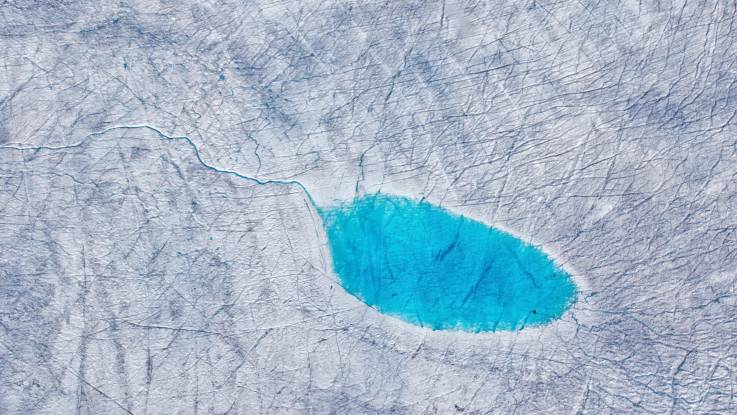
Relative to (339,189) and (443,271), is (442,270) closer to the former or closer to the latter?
(443,271)

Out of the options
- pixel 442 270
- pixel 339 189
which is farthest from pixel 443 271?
pixel 339 189

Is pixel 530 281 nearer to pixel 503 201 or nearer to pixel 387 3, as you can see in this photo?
pixel 503 201

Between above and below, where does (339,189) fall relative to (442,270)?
above

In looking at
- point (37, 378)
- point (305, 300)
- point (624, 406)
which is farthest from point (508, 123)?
point (37, 378)
